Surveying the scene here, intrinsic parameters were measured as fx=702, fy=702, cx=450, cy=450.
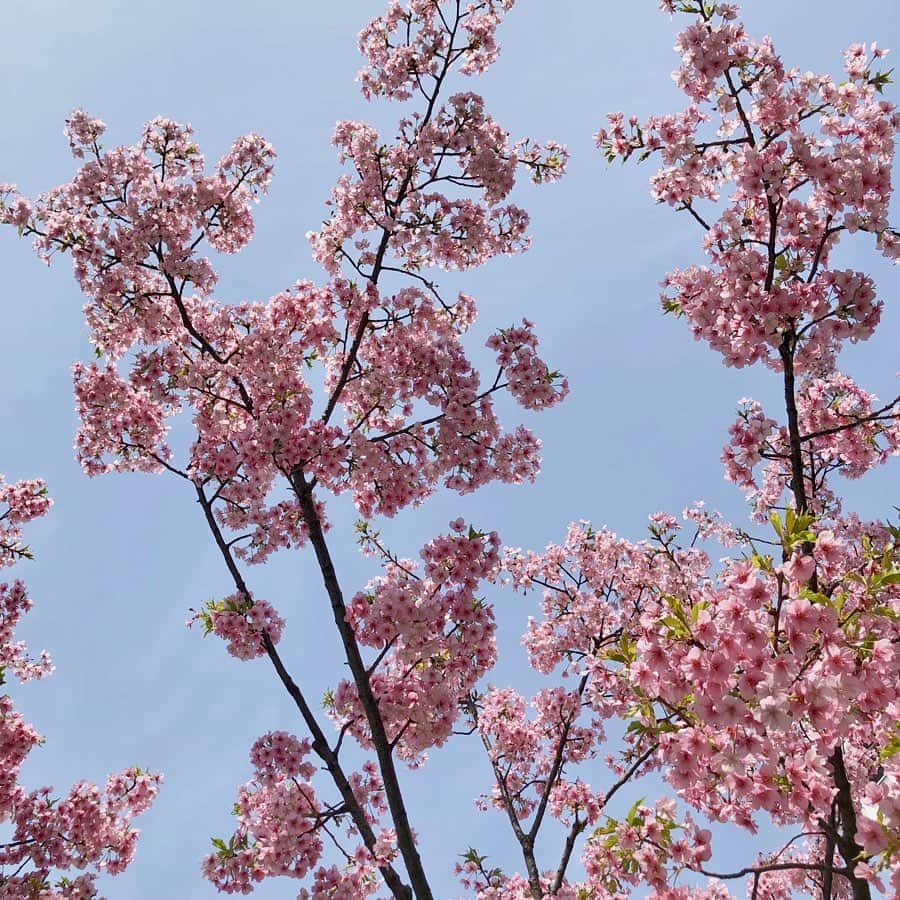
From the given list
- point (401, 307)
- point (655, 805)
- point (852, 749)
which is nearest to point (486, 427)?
point (401, 307)

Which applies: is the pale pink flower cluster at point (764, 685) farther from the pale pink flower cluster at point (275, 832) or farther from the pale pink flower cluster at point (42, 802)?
the pale pink flower cluster at point (42, 802)

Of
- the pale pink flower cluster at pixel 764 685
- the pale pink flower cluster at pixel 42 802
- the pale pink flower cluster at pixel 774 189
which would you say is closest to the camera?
the pale pink flower cluster at pixel 764 685

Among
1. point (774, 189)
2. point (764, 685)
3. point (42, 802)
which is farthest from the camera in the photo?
point (42, 802)

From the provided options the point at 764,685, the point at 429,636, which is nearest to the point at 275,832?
the point at 429,636

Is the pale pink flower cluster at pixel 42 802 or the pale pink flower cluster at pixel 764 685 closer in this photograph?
the pale pink flower cluster at pixel 764 685

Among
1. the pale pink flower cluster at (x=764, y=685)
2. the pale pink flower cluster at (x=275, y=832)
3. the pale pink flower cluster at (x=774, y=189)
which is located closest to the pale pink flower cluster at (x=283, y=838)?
the pale pink flower cluster at (x=275, y=832)

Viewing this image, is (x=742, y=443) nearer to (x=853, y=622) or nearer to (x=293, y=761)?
(x=853, y=622)

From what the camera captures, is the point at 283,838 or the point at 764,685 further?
the point at 283,838

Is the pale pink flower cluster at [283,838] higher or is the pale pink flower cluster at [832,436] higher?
the pale pink flower cluster at [832,436]

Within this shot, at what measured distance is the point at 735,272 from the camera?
6.93 metres

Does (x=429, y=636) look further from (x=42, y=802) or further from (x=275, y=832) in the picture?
(x=42, y=802)

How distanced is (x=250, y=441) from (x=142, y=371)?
70.5 inches

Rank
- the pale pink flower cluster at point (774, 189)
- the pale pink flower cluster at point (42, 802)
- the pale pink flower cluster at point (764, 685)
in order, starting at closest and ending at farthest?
the pale pink flower cluster at point (764, 685)
the pale pink flower cluster at point (774, 189)
the pale pink flower cluster at point (42, 802)

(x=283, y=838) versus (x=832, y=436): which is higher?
(x=832, y=436)
